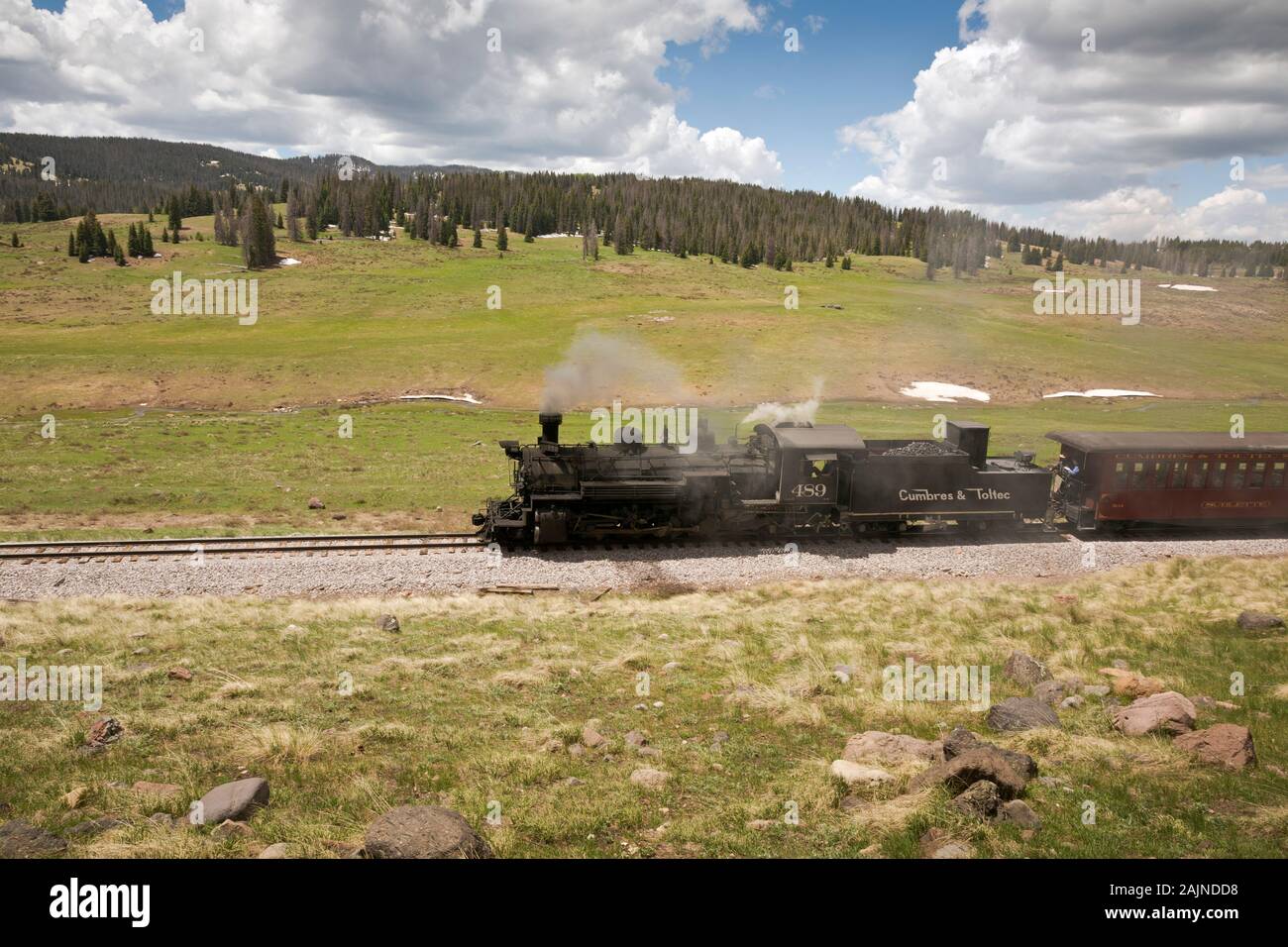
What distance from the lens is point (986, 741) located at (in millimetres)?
10945

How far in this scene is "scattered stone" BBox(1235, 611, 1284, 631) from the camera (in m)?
16.4

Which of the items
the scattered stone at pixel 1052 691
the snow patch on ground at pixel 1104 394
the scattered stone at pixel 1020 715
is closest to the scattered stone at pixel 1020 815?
the scattered stone at pixel 1020 715

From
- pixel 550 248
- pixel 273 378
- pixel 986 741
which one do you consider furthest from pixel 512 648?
pixel 550 248

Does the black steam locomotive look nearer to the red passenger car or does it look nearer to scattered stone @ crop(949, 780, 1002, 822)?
the red passenger car

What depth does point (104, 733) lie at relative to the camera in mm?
11086

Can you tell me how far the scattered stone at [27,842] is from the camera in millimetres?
7742

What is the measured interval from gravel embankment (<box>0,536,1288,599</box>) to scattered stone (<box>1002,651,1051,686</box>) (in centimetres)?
813

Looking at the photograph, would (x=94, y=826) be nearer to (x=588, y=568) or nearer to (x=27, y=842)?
(x=27, y=842)

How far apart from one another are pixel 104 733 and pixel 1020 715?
14234 mm

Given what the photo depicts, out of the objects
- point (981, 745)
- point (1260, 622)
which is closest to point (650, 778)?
point (981, 745)

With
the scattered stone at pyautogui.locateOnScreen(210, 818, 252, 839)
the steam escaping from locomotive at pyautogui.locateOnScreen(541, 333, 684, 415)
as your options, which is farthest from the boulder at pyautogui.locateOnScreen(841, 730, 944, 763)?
the steam escaping from locomotive at pyautogui.locateOnScreen(541, 333, 684, 415)
